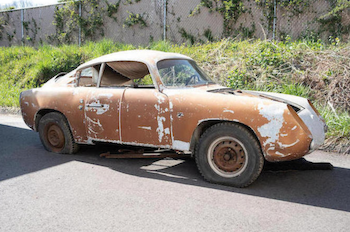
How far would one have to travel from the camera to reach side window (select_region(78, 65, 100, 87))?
5.31 meters

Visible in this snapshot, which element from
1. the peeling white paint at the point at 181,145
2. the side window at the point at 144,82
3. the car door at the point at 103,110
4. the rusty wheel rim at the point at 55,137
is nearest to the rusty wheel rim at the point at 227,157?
the peeling white paint at the point at 181,145

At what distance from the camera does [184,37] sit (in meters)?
13.3

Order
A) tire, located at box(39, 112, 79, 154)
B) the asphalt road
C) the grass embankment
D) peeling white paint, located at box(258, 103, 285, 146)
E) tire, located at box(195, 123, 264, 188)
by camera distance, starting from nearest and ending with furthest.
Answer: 1. the asphalt road
2. peeling white paint, located at box(258, 103, 285, 146)
3. tire, located at box(195, 123, 264, 188)
4. tire, located at box(39, 112, 79, 154)
5. the grass embankment

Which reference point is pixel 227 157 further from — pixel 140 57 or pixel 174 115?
pixel 140 57

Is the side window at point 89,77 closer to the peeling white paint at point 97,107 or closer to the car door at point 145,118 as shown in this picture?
the peeling white paint at point 97,107

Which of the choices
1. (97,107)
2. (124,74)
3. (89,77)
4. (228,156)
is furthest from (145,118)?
(89,77)

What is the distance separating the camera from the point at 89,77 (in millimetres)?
5418

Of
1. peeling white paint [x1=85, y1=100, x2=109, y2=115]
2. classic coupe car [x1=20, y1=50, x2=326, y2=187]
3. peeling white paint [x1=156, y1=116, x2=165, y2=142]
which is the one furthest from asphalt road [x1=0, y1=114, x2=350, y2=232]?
peeling white paint [x1=85, y1=100, x2=109, y2=115]

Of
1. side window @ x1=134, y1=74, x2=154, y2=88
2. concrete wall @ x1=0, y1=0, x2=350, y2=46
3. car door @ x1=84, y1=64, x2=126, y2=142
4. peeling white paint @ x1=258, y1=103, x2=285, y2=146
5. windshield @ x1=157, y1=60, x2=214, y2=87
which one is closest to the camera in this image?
peeling white paint @ x1=258, y1=103, x2=285, y2=146

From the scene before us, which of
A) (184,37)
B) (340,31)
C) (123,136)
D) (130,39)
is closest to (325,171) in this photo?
(123,136)

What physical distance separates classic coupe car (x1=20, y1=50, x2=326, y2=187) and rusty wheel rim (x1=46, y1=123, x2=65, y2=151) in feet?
0.05

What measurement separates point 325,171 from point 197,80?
6.78 ft

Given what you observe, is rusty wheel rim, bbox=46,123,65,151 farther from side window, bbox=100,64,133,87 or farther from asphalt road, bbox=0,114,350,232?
side window, bbox=100,64,133,87

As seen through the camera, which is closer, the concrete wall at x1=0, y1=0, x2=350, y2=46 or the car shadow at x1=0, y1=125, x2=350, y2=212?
the car shadow at x1=0, y1=125, x2=350, y2=212
